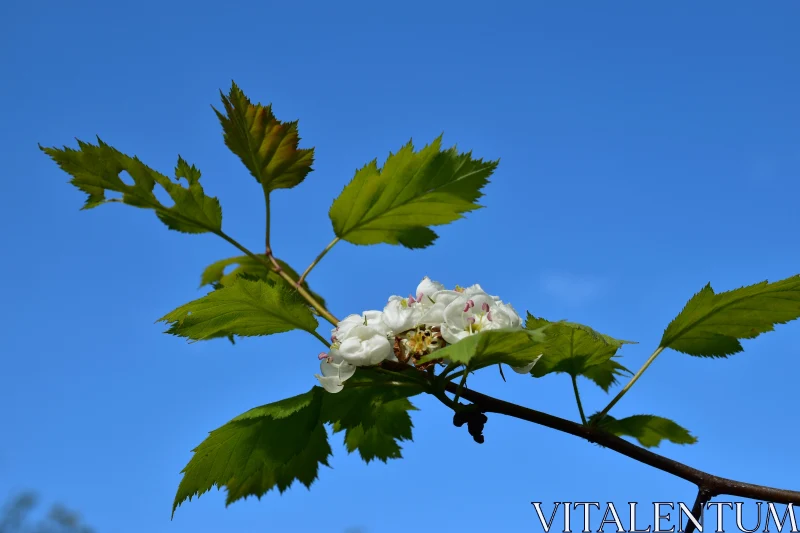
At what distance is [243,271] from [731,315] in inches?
56.3

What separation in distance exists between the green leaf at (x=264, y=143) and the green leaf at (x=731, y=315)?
3.40ft

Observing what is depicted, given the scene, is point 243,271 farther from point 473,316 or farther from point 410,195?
point 473,316

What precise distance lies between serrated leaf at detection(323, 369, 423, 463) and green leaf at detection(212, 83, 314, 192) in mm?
641

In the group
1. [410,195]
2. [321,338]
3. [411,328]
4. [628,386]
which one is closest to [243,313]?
[321,338]

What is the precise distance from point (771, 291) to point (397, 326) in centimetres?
85

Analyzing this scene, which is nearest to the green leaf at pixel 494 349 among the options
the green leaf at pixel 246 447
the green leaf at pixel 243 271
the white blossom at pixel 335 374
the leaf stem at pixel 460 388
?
the leaf stem at pixel 460 388

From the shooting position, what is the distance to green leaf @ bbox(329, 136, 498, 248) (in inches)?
69.1

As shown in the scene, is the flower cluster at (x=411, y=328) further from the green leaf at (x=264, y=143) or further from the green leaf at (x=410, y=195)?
the green leaf at (x=264, y=143)

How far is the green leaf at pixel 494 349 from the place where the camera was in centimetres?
124

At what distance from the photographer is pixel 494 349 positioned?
1.37 m

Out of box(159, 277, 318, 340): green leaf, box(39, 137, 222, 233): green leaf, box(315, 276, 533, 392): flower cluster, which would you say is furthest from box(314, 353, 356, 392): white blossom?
box(39, 137, 222, 233): green leaf

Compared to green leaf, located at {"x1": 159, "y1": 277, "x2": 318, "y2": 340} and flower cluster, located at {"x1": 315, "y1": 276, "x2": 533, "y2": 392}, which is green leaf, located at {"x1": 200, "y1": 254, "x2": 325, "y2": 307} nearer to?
green leaf, located at {"x1": 159, "y1": 277, "x2": 318, "y2": 340}

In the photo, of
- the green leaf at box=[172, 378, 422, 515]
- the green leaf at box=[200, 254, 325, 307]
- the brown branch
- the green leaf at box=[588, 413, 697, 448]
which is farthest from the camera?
the green leaf at box=[200, 254, 325, 307]

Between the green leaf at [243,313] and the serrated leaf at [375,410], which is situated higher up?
the green leaf at [243,313]
